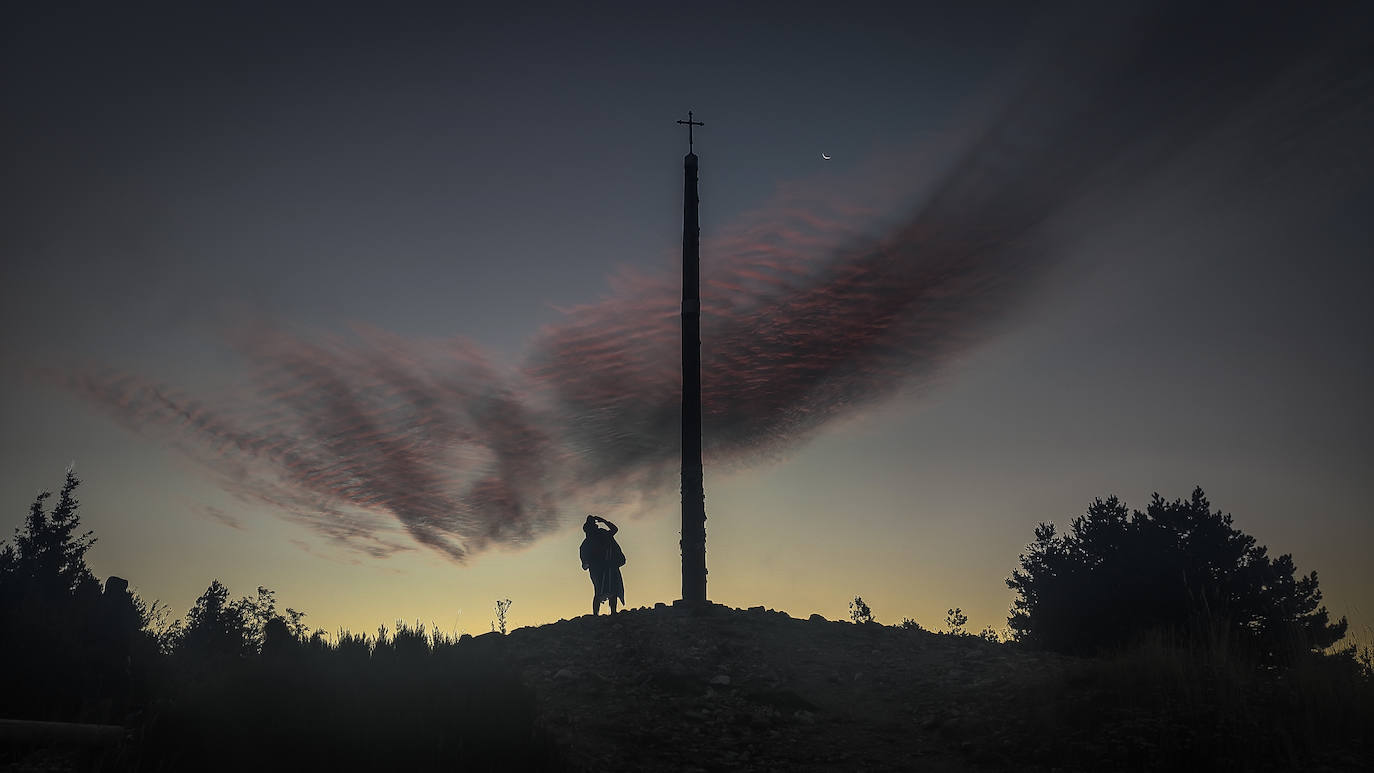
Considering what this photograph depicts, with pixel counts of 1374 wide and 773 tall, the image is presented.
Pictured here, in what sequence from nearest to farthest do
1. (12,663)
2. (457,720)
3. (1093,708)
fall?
1. (457,720)
2. (1093,708)
3. (12,663)

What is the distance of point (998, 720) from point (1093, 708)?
1.34 m

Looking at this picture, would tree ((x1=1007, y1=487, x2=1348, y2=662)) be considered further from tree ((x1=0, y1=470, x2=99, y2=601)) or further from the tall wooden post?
tree ((x1=0, y1=470, x2=99, y2=601))

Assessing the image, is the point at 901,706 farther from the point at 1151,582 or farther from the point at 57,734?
the point at 1151,582

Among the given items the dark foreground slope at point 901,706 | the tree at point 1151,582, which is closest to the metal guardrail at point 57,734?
the dark foreground slope at point 901,706

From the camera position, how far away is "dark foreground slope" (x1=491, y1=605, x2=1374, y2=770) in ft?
31.8

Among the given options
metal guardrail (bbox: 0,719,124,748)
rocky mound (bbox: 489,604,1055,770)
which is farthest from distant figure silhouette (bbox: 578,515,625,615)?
metal guardrail (bbox: 0,719,124,748)

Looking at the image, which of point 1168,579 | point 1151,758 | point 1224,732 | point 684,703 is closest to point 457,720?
point 684,703

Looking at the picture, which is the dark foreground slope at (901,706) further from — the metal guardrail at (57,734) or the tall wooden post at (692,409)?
the metal guardrail at (57,734)

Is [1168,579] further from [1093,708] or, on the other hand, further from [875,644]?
[1093,708]

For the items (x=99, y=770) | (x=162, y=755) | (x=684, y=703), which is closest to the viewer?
(x=99, y=770)

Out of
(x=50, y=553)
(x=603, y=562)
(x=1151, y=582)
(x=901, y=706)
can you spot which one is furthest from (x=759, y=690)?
(x=50, y=553)

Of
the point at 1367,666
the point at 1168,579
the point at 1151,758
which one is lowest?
the point at 1151,758

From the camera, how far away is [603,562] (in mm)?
20203

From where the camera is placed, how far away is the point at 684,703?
13.5 metres
